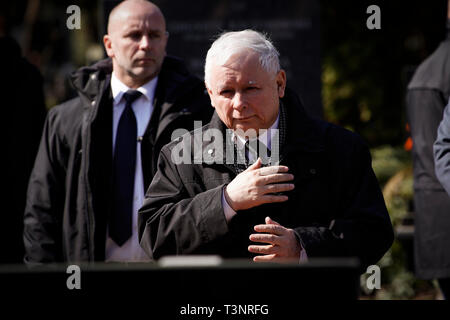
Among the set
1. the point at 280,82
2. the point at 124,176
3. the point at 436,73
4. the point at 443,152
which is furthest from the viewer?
the point at 436,73

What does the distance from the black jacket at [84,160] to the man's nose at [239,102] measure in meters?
1.15

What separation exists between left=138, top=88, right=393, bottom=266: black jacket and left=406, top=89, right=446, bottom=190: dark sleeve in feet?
5.65

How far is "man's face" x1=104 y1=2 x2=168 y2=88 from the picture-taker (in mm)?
4059

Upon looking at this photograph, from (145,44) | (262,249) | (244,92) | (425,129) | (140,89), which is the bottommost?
(262,249)

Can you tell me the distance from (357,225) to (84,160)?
5.49 feet

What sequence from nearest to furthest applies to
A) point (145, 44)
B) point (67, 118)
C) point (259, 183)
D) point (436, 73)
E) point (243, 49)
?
point (259, 183)
point (243, 49)
point (145, 44)
point (67, 118)
point (436, 73)

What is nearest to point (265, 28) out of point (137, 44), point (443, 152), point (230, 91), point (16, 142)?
point (137, 44)

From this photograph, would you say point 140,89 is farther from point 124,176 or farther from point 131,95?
point 124,176

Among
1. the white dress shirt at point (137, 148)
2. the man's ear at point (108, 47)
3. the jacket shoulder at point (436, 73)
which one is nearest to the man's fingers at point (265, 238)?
the white dress shirt at point (137, 148)

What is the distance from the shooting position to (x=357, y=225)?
282 cm

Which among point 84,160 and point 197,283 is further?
point 84,160

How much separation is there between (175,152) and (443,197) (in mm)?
2104

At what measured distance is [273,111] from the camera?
291cm

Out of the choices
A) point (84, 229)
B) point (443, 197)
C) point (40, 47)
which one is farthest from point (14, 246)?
point (40, 47)
